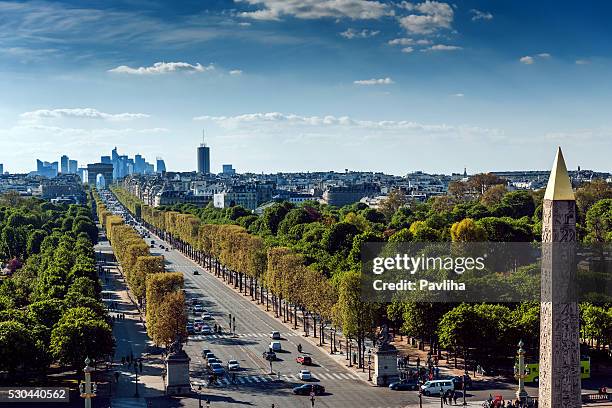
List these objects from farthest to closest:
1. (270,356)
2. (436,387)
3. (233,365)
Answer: (270,356), (233,365), (436,387)

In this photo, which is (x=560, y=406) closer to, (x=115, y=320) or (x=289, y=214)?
(x=115, y=320)

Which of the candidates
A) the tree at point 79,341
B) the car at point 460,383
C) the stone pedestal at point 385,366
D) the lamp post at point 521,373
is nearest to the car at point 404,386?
the stone pedestal at point 385,366

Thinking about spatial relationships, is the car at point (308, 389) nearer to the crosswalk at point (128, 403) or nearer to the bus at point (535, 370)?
the crosswalk at point (128, 403)

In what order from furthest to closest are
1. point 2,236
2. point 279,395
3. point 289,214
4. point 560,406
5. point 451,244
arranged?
1. point 289,214
2. point 2,236
3. point 451,244
4. point 279,395
5. point 560,406

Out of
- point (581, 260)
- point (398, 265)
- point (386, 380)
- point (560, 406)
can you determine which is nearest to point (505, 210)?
point (581, 260)

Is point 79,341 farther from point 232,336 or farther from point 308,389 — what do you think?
point 232,336

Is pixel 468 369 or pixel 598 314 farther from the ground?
pixel 598 314

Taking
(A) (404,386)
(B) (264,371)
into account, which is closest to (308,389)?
(A) (404,386)
